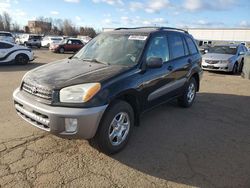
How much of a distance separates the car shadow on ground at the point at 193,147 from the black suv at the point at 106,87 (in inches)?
18.2

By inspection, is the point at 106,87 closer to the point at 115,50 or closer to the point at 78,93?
the point at 78,93

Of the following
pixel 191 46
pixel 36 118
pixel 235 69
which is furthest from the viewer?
pixel 235 69

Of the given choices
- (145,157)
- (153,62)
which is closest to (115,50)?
(153,62)

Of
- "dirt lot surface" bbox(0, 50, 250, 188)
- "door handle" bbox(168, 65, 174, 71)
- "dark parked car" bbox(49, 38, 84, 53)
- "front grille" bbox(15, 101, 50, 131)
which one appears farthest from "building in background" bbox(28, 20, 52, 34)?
"front grille" bbox(15, 101, 50, 131)

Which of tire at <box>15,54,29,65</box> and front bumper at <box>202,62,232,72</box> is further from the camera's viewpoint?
tire at <box>15,54,29,65</box>

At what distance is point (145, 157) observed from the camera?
13.4 feet

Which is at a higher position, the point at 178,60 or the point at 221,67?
the point at 178,60

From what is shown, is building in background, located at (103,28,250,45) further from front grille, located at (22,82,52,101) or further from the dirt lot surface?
front grille, located at (22,82,52,101)

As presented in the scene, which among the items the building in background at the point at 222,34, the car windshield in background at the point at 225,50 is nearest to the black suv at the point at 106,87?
the car windshield in background at the point at 225,50

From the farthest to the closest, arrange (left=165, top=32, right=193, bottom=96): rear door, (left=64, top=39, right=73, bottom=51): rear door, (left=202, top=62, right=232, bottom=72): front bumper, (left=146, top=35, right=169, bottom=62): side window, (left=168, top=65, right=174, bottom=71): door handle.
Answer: (left=64, top=39, right=73, bottom=51): rear door, (left=202, top=62, right=232, bottom=72): front bumper, (left=165, top=32, right=193, bottom=96): rear door, (left=168, top=65, right=174, bottom=71): door handle, (left=146, top=35, right=169, bottom=62): side window

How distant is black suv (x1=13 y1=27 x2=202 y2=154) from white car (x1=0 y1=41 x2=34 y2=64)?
10942 millimetres

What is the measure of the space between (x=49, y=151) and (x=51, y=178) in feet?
2.49

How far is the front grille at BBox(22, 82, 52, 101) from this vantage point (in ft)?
12.1

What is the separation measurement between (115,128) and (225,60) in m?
11.0
